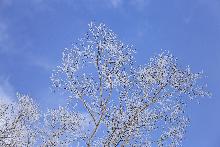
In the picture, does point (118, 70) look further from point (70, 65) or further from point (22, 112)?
point (22, 112)

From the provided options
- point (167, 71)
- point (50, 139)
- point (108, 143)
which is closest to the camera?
point (108, 143)

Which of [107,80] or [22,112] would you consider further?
[22,112]

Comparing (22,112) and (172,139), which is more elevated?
(22,112)

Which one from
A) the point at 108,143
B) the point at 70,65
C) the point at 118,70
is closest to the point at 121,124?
the point at 108,143

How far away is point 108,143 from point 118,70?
3.68 meters

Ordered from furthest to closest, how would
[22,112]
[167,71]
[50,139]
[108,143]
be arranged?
[22,112] < [50,139] < [167,71] < [108,143]

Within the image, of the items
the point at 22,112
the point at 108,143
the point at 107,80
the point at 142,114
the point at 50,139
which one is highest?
the point at 22,112

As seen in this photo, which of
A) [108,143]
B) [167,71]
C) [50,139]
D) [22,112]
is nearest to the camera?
[108,143]

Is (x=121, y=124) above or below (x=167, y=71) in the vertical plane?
below

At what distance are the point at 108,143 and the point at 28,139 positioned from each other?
492 inches

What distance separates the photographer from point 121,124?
2183 cm

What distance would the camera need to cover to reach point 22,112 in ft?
114

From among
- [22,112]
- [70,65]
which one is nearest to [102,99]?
[70,65]

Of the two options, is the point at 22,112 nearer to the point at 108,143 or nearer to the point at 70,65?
the point at 70,65
